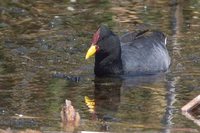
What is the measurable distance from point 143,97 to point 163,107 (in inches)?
26.1

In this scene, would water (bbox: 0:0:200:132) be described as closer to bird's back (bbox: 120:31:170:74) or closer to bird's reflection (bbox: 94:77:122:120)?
bird's reflection (bbox: 94:77:122:120)

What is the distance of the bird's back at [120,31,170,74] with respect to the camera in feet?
41.1

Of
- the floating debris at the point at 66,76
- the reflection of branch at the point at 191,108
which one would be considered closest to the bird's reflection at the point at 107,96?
the floating debris at the point at 66,76

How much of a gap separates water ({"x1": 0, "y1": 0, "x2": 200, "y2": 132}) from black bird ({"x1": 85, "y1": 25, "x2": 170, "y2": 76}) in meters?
0.21

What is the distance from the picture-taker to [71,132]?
324 inches

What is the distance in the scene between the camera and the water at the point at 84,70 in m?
9.36

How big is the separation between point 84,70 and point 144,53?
3.26ft

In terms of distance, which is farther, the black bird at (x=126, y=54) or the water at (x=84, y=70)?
the black bird at (x=126, y=54)

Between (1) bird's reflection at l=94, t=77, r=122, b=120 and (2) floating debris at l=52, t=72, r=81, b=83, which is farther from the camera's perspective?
(2) floating debris at l=52, t=72, r=81, b=83

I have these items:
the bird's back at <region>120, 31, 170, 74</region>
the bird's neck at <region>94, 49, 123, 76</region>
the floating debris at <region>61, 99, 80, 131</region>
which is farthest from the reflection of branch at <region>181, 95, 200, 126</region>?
the bird's back at <region>120, 31, 170, 74</region>

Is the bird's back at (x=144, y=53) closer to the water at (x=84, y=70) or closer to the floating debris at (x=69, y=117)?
the water at (x=84, y=70)

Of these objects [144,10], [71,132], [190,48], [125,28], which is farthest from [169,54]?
[71,132]

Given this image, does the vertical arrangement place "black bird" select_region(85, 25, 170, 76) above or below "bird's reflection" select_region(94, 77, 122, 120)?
above

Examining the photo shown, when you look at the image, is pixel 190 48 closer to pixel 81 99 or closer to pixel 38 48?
pixel 38 48
